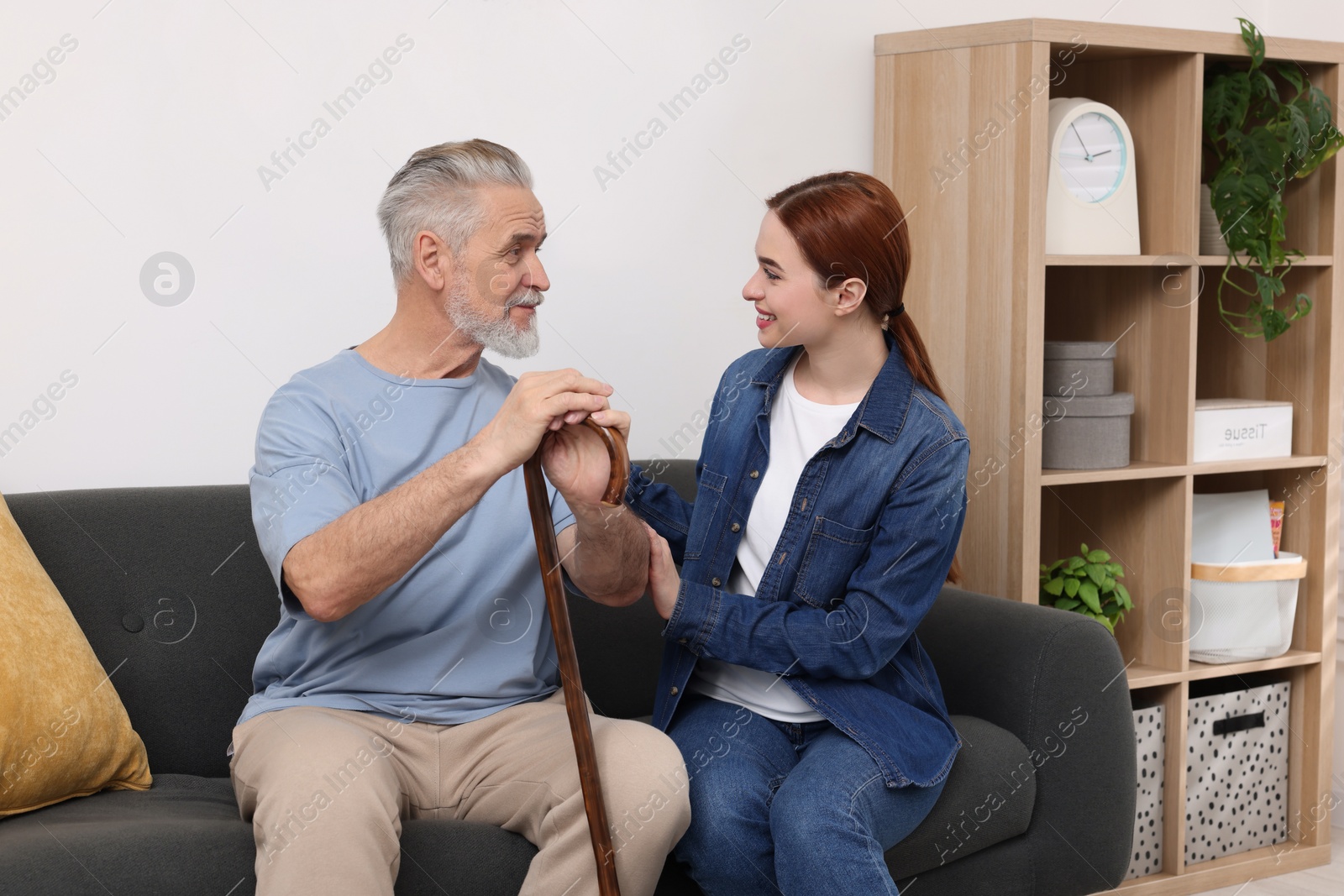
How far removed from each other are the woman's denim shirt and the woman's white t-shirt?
0.07ft

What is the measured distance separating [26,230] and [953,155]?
68.1 inches

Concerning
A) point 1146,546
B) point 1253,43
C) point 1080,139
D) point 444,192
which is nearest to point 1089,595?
point 1146,546

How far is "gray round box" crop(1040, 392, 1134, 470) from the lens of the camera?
2615 mm

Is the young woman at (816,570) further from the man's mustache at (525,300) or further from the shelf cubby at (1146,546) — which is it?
the shelf cubby at (1146,546)

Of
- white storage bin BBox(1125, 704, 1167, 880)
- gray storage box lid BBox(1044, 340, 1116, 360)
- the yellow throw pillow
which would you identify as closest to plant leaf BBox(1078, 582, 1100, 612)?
white storage bin BBox(1125, 704, 1167, 880)

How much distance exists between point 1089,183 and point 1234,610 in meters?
0.98

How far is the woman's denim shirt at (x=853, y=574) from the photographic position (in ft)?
5.83

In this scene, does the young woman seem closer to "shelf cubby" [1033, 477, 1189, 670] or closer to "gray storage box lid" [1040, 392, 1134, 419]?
"gray storage box lid" [1040, 392, 1134, 419]

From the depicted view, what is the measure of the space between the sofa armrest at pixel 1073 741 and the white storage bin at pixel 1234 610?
0.81m

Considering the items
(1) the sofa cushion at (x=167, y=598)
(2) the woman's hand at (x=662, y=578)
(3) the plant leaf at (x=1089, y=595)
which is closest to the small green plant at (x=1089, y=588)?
(3) the plant leaf at (x=1089, y=595)

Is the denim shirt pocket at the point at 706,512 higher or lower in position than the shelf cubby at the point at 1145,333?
lower

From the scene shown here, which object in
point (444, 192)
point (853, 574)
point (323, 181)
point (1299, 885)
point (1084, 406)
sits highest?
point (323, 181)

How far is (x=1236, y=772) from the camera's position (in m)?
2.84

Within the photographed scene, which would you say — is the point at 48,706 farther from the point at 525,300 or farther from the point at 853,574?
the point at 853,574
